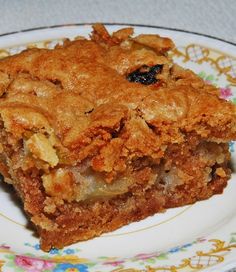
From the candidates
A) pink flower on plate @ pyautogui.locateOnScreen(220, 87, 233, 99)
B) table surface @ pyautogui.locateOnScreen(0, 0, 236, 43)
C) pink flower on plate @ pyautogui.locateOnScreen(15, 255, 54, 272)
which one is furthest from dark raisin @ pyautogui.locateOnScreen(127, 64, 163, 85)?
table surface @ pyautogui.locateOnScreen(0, 0, 236, 43)

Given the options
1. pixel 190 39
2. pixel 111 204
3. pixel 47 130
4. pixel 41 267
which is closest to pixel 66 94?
pixel 47 130

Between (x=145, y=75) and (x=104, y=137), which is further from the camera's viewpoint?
(x=145, y=75)

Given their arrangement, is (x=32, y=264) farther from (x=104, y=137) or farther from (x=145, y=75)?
(x=145, y=75)

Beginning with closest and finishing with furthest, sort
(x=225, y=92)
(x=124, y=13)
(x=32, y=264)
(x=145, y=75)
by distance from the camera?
1. (x=32, y=264)
2. (x=145, y=75)
3. (x=225, y=92)
4. (x=124, y=13)

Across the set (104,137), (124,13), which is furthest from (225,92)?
(124,13)

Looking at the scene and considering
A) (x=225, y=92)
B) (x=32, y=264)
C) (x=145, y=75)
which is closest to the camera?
(x=32, y=264)

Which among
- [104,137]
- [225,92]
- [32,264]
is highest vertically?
[104,137]
